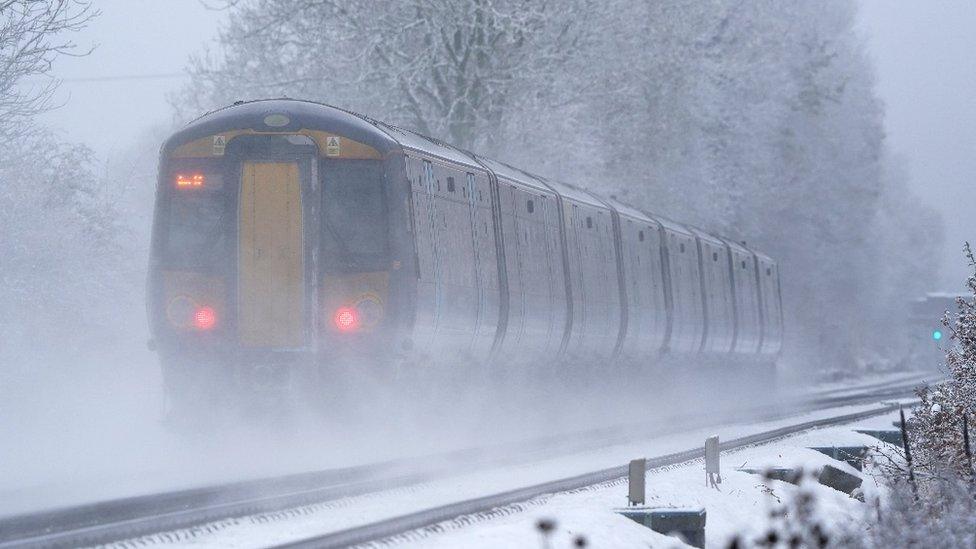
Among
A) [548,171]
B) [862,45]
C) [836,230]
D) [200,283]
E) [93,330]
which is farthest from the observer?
[862,45]

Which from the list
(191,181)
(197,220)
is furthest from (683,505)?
(191,181)

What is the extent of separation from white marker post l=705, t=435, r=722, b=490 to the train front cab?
336 centimetres

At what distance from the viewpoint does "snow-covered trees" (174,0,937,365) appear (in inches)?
1131

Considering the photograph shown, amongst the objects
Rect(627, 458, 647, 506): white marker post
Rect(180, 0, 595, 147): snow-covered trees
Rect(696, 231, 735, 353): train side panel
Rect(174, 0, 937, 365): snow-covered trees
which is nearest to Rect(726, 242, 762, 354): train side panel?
Rect(696, 231, 735, 353): train side panel

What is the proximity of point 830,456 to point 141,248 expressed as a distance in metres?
22.8

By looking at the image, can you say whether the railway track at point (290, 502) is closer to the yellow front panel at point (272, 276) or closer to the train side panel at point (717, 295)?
the yellow front panel at point (272, 276)

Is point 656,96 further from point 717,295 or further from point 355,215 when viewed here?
point 355,215

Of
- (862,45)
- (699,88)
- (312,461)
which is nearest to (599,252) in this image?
(312,461)

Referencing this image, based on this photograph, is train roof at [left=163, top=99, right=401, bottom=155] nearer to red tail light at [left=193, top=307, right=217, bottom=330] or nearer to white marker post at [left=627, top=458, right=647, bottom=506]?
red tail light at [left=193, top=307, right=217, bottom=330]

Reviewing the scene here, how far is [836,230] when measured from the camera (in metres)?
49.9

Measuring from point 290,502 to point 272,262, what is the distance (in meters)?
4.20

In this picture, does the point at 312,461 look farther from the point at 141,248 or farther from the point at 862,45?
the point at 862,45

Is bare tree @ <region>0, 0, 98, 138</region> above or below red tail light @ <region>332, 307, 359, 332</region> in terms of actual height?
above

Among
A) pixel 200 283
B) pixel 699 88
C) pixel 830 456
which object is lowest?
pixel 830 456
